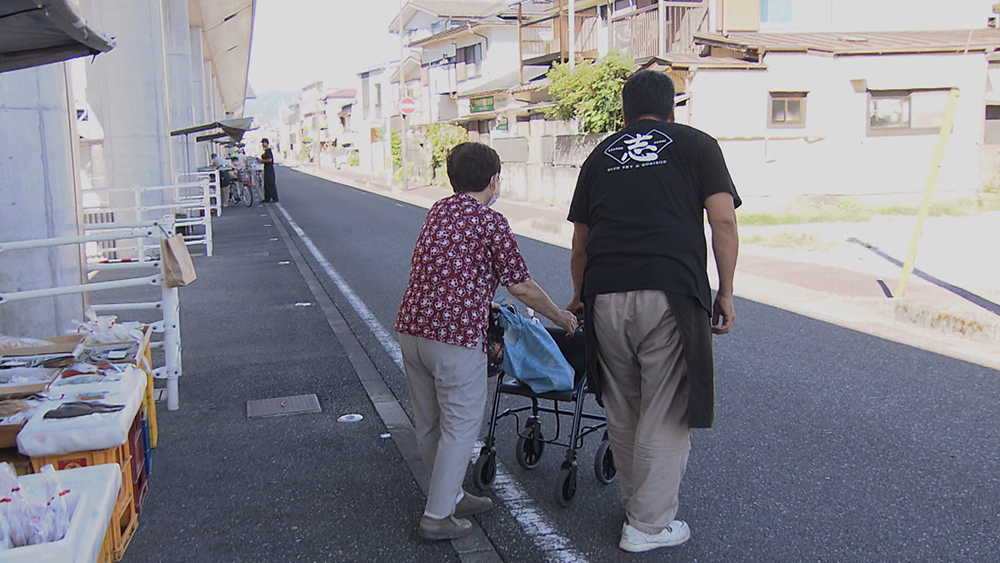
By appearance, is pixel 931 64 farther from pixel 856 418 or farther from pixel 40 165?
pixel 40 165

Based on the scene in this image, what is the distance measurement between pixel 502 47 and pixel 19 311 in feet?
133

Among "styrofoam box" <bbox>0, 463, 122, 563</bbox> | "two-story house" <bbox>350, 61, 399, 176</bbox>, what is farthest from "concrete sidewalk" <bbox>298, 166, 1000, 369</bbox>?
"two-story house" <bbox>350, 61, 399, 176</bbox>

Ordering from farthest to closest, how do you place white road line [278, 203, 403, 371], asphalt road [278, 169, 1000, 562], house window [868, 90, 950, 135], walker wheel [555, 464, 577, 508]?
1. house window [868, 90, 950, 135]
2. white road line [278, 203, 403, 371]
3. walker wheel [555, 464, 577, 508]
4. asphalt road [278, 169, 1000, 562]

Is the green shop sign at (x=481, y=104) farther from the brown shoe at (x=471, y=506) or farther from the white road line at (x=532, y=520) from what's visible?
the brown shoe at (x=471, y=506)

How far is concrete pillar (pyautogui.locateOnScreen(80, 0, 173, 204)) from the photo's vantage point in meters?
15.6

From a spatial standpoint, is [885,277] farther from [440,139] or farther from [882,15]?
[440,139]

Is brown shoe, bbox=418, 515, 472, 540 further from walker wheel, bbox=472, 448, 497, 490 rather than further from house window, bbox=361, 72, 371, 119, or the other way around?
house window, bbox=361, 72, 371, 119

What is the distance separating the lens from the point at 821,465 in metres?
4.73

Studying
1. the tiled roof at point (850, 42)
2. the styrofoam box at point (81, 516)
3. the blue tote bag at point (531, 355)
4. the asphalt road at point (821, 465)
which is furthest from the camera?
the tiled roof at point (850, 42)

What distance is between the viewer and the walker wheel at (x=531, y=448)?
4.73 metres

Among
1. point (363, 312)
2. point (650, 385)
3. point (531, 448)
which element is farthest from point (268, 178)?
point (650, 385)

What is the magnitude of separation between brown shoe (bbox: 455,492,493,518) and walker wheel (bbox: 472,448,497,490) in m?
0.23

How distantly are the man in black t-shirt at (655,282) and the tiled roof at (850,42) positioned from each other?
58.3 ft

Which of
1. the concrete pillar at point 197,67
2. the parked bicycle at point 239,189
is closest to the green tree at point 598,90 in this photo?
the parked bicycle at point 239,189
